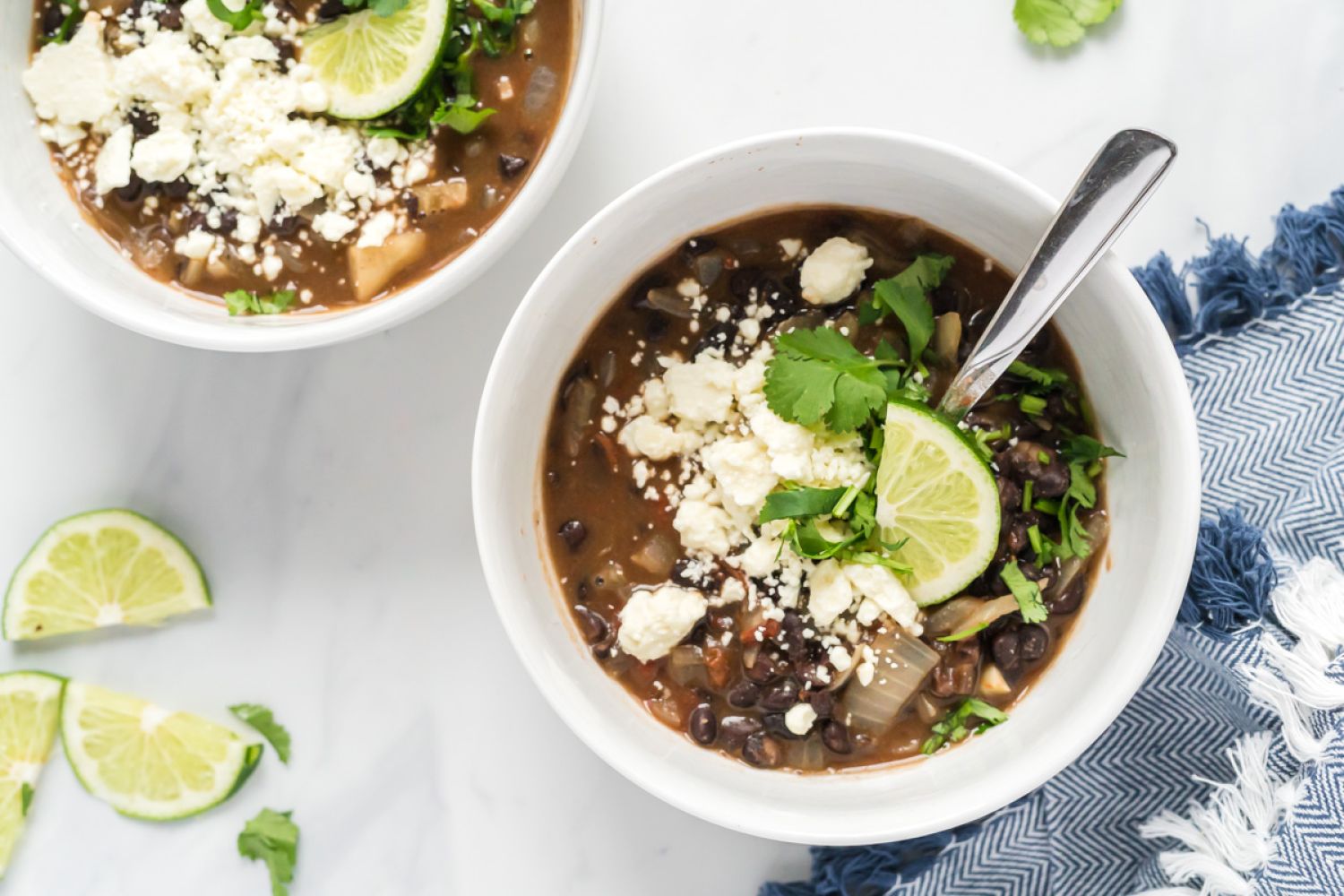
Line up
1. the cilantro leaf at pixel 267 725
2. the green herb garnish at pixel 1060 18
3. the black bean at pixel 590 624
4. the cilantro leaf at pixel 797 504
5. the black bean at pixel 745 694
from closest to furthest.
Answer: the cilantro leaf at pixel 797 504 → the black bean at pixel 745 694 → the black bean at pixel 590 624 → the green herb garnish at pixel 1060 18 → the cilantro leaf at pixel 267 725

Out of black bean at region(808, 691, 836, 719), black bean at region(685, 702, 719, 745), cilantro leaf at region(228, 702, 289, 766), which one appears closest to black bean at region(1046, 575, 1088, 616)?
black bean at region(808, 691, 836, 719)

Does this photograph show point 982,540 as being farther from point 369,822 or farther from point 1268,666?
point 369,822

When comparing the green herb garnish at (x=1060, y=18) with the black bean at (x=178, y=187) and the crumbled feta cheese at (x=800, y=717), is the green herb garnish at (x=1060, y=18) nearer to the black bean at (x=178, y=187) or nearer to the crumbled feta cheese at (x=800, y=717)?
the crumbled feta cheese at (x=800, y=717)

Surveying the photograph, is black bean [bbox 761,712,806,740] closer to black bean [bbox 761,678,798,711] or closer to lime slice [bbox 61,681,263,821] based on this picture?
black bean [bbox 761,678,798,711]

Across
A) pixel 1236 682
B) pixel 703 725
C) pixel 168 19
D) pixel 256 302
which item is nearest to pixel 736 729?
pixel 703 725

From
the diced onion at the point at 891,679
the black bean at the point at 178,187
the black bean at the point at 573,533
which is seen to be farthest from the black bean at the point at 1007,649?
the black bean at the point at 178,187

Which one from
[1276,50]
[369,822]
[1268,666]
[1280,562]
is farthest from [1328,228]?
[369,822]
